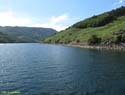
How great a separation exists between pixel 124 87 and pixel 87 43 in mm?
149442

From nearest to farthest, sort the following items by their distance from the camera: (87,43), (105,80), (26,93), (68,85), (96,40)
Result: (26,93) < (68,85) < (105,80) < (96,40) < (87,43)

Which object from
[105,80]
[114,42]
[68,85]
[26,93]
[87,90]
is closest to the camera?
[26,93]

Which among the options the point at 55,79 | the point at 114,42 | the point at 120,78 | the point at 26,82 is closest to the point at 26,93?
the point at 26,82

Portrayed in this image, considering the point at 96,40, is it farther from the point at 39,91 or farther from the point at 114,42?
the point at 39,91

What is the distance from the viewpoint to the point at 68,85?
1781 inches

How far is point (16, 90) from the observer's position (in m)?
40.8

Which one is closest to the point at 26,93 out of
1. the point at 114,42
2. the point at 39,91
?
the point at 39,91

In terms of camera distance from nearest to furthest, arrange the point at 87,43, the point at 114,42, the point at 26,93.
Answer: the point at 26,93
the point at 114,42
the point at 87,43

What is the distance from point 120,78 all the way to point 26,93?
24.6 metres

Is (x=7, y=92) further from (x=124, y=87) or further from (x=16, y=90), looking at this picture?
(x=124, y=87)

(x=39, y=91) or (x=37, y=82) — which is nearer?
(x=39, y=91)

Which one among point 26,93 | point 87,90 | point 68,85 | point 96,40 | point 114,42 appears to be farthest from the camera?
point 96,40

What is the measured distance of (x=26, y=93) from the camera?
127 feet

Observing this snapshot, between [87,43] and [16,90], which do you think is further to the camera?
[87,43]
